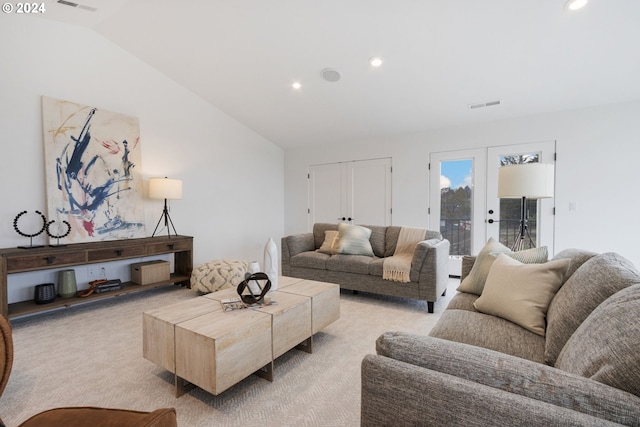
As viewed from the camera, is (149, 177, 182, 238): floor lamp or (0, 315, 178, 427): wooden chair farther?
(149, 177, 182, 238): floor lamp

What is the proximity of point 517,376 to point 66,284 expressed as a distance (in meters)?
3.87

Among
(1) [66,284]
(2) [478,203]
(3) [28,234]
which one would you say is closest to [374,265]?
(2) [478,203]

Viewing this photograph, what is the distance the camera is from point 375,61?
130 inches

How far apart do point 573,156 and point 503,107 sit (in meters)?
1.04

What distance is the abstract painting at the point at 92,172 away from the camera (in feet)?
10.3

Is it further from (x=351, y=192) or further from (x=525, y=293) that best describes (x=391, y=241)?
(x=525, y=293)

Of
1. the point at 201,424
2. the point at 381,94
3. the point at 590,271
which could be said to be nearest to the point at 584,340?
the point at 590,271

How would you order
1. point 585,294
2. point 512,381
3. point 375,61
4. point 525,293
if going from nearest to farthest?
point 512,381, point 585,294, point 525,293, point 375,61

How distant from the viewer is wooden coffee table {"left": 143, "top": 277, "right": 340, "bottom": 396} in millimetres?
1571

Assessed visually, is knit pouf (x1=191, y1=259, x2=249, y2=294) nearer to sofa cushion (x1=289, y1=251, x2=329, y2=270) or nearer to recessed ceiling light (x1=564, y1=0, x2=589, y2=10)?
sofa cushion (x1=289, y1=251, x2=329, y2=270)

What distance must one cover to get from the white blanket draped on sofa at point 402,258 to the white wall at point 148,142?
2832 mm

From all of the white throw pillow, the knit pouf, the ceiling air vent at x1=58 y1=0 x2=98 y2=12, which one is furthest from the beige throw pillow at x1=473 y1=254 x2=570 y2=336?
the ceiling air vent at x1=58 y1=0 x2=98 y2=12

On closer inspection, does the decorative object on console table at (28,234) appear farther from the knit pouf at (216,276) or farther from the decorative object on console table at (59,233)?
the knit pouf at (216,276)

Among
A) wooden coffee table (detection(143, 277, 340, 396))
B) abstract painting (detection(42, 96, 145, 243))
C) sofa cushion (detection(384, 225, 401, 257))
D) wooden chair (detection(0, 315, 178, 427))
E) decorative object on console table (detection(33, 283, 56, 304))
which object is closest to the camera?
wooden chair (detection(0, 315, 178, 427))
